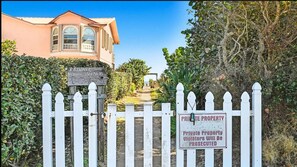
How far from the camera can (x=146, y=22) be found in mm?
3102

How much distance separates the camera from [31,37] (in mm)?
20812

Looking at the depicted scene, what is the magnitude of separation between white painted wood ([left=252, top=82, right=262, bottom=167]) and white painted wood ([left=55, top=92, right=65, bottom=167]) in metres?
2.44

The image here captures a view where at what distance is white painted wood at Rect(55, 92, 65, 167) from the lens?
358 centimetres

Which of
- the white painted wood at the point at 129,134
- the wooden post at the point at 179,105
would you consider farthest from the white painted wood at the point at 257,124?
the white painted wood at the point at 129,134

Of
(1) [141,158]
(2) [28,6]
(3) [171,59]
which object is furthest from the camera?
(3) [171,59]

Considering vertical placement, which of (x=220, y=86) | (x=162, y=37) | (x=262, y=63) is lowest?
(x=220, y=86)

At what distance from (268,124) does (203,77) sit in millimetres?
1376

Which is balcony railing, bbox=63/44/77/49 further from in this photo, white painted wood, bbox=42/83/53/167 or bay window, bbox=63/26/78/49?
white painted wood, bbox=42/83/53/167

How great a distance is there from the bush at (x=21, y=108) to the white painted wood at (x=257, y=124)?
2.90 m

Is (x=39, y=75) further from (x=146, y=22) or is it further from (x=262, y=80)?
(x=262, y=80)

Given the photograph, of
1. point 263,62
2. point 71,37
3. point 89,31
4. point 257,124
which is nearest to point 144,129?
point 257,124

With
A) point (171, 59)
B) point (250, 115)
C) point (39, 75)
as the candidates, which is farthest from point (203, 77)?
point (171, 59)

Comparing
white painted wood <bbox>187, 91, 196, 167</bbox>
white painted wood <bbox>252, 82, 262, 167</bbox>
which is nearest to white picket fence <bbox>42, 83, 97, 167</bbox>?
white painted wood <bbox>187, 91, 196, 167</bbox>

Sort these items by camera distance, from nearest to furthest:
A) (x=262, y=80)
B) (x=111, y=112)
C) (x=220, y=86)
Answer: (x=111, y=112) → (x=262, y=80) → (x=220, y=86)
